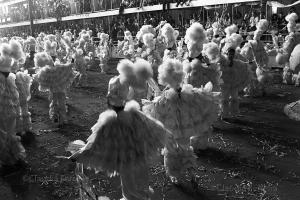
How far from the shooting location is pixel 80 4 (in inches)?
1230

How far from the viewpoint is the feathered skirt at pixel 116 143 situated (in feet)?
12.4

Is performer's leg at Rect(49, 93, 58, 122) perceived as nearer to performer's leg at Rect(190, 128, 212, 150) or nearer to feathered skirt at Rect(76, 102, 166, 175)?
performer's leg at Rect(190, 128, 212, 150)

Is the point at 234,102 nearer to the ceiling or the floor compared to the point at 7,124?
nearer to the floor

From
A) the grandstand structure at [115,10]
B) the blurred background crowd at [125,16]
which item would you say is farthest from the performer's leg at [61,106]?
the grandstand structure at [115,10]

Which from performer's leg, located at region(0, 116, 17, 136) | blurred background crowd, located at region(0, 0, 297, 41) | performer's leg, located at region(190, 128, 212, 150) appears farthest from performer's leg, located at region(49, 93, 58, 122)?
blurred background crowd, located at region(0, 0, 297, 41)

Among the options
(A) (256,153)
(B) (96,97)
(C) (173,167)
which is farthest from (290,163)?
(B) (96,97)

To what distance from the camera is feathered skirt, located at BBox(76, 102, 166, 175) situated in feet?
12.4

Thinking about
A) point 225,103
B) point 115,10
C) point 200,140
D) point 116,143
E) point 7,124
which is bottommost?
point 200,140

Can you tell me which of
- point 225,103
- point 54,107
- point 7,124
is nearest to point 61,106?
point 54,107

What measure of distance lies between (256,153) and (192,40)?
2232mm

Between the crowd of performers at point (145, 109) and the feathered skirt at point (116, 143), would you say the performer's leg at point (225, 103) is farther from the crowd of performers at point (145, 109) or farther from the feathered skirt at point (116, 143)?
the feathered skirt at point (116, 143)

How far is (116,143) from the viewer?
149 inches

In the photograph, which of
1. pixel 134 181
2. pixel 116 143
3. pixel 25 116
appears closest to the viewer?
pixel 116 143

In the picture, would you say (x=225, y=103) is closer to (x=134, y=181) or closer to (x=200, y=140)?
(x=200, y=140)
